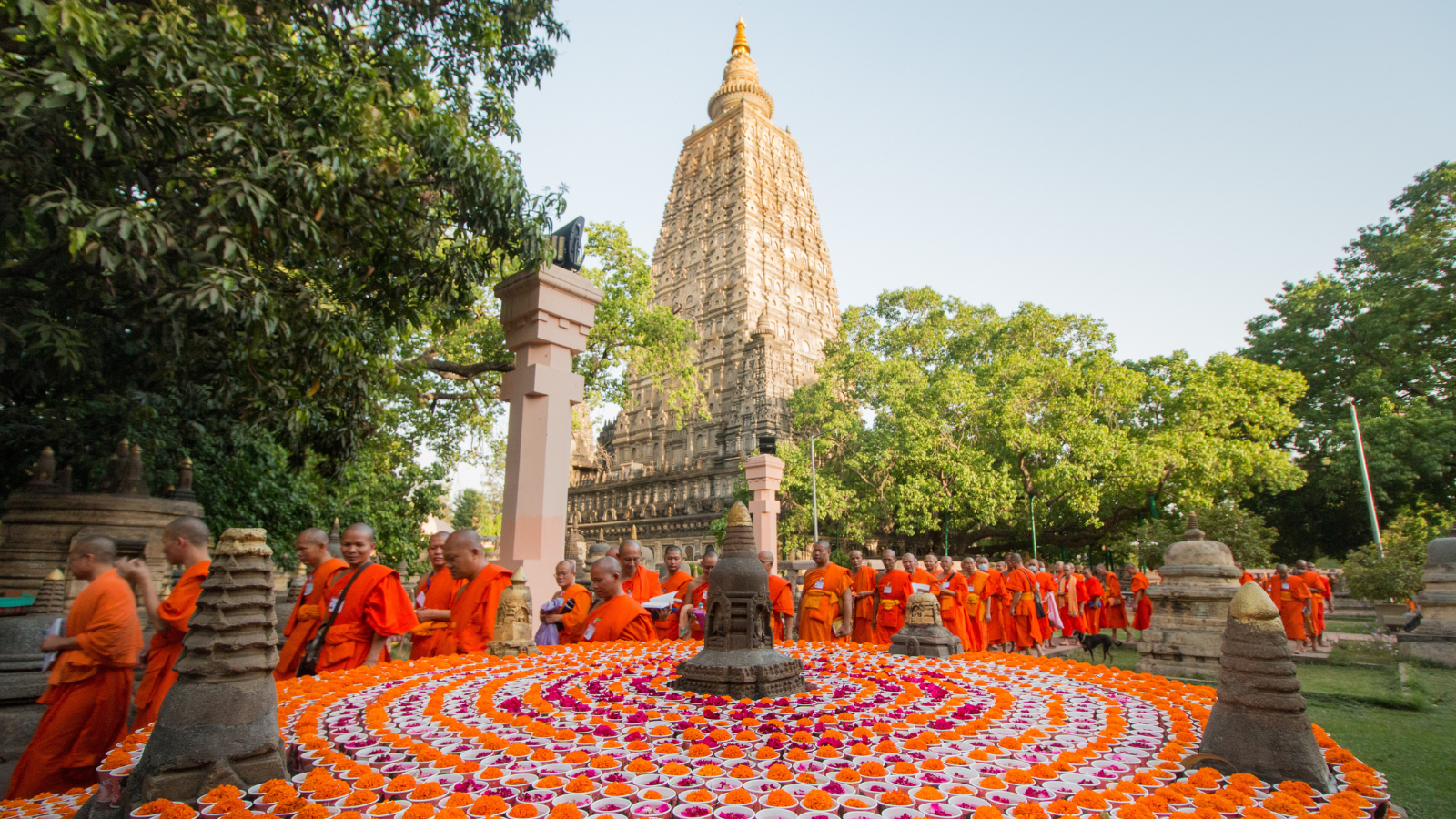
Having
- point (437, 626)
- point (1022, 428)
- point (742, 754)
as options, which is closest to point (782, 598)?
point (437, 626)

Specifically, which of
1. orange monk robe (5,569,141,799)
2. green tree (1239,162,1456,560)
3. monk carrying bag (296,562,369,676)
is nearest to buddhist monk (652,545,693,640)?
monk carrying bag (296,562,369,676)

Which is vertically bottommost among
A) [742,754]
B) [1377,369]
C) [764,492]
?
[742,754]

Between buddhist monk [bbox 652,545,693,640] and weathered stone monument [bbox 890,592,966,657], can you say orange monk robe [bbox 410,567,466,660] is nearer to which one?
buddhist monk [bbox 652,545,693,640]

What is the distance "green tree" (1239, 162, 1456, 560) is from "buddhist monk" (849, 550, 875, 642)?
1897 cm

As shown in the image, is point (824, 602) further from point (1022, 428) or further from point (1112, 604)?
point (1022, 428)

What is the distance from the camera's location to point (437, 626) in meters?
6.29

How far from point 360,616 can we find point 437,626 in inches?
52.2

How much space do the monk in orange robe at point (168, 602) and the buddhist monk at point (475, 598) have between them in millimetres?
1812

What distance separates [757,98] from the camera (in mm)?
35062

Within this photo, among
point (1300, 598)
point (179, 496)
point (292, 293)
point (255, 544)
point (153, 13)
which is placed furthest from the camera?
point (1300, 598)

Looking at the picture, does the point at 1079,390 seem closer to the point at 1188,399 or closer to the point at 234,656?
the point at 1188,399

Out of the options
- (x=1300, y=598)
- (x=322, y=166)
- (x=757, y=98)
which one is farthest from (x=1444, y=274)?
(x=322, y=166)

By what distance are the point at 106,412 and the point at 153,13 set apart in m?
6.33

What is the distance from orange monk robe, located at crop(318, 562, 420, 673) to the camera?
498 centimetres
